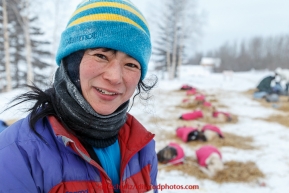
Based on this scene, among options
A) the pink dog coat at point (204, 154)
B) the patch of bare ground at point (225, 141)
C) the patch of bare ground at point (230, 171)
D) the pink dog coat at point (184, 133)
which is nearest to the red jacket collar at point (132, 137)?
the patch of bare ground at point (230, 171)

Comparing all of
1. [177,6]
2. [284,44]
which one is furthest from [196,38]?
[284,44]

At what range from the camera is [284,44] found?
51.8 metres

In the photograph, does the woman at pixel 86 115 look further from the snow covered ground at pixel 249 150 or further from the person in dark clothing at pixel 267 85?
the person in dark clothing at pixel 267 85

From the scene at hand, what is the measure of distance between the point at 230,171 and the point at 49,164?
301cm

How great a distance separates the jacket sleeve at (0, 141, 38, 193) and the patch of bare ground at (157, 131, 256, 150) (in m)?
3.65

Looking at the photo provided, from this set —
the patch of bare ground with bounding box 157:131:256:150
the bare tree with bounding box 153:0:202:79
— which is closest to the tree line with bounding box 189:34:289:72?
the bare tree with bounding box 153:0:202:79

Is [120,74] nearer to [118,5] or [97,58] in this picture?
[97,58]

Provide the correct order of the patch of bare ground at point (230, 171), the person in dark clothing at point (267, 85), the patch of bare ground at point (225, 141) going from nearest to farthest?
the patch of bare ground at point (230, 171) → the patch of bare ground at point (225, 141) → the person in dark clothing at point (267, 85)

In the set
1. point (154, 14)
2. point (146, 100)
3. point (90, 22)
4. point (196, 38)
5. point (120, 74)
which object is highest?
point (154, 14)

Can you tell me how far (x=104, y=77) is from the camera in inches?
37.5

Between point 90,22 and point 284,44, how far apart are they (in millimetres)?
63225

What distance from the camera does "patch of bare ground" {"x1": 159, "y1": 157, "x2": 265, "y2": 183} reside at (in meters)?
2.99

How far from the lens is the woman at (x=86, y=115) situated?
84 centimetres

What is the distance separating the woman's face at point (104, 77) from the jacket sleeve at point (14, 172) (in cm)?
36
